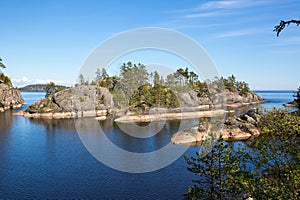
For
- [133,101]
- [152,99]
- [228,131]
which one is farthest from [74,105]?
[228,131]

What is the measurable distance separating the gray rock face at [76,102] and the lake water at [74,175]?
41.6 metres

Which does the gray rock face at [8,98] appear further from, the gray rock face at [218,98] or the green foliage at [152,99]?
the gray rock face at [218,98]

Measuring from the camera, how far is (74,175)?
35.6m

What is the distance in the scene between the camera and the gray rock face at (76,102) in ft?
323

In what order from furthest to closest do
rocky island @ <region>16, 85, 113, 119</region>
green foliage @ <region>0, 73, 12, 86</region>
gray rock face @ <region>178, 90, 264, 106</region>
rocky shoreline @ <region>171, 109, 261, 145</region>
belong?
green foliage @ <region>0, 73, 12, 86</region> < gray rock face @ <region>178, 90, 264, 106</region> < rocky island @ <region>16, 85, 113, 119</region> < rocky shoreline @ <region>171, 109, 261, 145</region>

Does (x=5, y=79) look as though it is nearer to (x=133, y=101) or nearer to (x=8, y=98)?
(x=8, y=98)

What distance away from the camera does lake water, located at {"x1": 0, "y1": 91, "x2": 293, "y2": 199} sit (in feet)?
98.9

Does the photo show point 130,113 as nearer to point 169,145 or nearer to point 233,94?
point 169,145

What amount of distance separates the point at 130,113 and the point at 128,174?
53.1m

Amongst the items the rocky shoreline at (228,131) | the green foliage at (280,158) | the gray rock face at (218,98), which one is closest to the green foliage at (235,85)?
the gray rock face at (218,98)

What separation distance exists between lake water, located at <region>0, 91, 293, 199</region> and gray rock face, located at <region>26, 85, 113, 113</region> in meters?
41.6

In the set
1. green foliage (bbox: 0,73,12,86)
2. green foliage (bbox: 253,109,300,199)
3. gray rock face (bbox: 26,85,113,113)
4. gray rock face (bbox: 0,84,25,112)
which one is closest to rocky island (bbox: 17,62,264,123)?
gray rock face (bbox: 26,85,113,113)

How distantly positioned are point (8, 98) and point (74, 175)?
355ft

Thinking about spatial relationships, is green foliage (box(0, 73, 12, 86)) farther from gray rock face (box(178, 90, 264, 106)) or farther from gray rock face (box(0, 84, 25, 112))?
gray rock face (box(178, 90, 264, 106))
